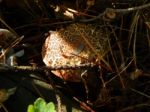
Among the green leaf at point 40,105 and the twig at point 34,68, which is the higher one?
the twig at point 34,68

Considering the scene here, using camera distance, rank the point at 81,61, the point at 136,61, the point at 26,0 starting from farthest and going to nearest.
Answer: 1. the point at 26,0
2. the point at 136,61
3. the point at 81,61

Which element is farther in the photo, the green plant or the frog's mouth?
Result: the frog's mouth

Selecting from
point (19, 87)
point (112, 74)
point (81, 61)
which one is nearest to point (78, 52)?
point (81, 61)

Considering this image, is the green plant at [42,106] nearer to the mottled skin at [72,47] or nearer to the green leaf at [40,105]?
the green leaf at [40,105]

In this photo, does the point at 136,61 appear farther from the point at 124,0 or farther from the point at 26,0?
the point at 26,0

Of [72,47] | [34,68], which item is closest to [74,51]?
[72,47]

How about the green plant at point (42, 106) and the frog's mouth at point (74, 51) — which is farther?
the frog's mouth at point (74, 51)

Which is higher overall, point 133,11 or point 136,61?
point 133,11

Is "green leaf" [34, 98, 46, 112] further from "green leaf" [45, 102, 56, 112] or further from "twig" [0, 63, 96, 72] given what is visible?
"twig" [0, 63, 96, 72]

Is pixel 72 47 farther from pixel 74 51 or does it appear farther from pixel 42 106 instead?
pixel 42 106

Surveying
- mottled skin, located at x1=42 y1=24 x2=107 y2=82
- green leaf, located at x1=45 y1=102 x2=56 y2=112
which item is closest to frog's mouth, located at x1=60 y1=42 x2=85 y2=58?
mottled skin, located at x1=42 y1=24 x2=107 y2=82

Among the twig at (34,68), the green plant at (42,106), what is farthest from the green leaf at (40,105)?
the twig at (34,68)
